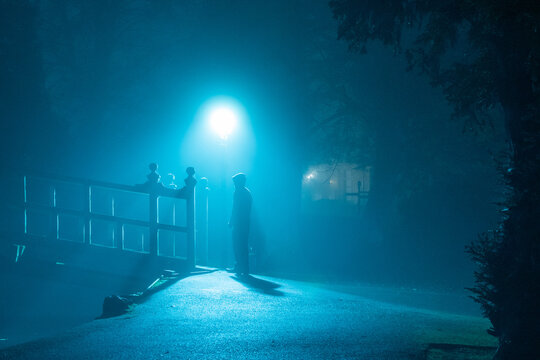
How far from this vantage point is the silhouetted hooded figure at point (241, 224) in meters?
11.5

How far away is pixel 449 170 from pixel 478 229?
2323 millimetres

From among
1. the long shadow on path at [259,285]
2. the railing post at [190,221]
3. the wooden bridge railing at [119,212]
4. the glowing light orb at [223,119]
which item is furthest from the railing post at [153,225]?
the glowing light orb at [223,119]

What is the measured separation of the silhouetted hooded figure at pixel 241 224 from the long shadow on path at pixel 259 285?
0.30 meters

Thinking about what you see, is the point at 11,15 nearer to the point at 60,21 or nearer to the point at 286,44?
the point at 60,21

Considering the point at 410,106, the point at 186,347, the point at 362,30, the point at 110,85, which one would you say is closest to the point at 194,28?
the point at 110,85

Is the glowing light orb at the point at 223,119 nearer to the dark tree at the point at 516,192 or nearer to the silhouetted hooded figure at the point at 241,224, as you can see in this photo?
the silhouetted hooded figure at the point at 241,224

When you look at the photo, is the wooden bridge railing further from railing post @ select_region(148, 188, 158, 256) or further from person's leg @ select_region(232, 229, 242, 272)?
person's leg @ select_region(232, 229, 242, 272)

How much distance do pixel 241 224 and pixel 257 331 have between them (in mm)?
5536

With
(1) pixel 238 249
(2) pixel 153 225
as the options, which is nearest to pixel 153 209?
(2) pixel 153 225

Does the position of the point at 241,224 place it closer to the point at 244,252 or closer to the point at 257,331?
the point at 244,252

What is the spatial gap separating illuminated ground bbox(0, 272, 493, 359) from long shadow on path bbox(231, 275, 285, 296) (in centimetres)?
27

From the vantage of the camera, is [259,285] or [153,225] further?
[153,225]

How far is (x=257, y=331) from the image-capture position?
6098 millimetres

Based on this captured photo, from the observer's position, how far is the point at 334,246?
19.9 meters
